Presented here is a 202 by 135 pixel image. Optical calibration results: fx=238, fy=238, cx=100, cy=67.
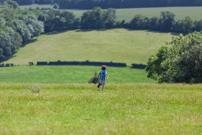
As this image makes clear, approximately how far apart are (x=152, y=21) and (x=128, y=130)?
172393 millimetres

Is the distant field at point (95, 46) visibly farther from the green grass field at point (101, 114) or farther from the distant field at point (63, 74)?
the green grass field at point (101, 114)

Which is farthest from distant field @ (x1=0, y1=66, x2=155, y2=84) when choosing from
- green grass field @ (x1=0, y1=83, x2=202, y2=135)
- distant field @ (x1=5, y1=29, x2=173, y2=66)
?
green grass field @ (x1=0, y1=83, x2=202, y2=135)

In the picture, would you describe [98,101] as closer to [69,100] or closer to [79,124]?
[69,100]

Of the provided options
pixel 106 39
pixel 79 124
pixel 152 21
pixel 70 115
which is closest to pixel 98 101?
pixel 70 115

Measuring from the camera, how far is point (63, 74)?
331 feet

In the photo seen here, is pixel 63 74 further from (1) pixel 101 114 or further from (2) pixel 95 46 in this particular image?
(1) pixel 101 114

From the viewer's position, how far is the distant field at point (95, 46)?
125 metres

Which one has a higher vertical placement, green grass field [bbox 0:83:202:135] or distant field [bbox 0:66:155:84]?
green grass field [bbox 0:83:202:135]

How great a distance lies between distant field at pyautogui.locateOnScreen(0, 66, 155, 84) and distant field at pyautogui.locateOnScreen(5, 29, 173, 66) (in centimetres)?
1108

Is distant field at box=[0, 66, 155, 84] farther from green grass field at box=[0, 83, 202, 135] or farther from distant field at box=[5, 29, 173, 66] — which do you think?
green grass field at box=[0, 83, 202, 135]

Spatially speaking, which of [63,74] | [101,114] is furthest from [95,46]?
[101,114]

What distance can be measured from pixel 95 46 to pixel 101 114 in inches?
5211

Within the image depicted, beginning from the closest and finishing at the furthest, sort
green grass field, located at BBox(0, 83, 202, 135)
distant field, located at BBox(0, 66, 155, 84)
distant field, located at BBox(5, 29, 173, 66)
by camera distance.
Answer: green grass field, located at BBox(0, 83, 202, 135) < distant field, located at BBox(0, 66, 155, 84) < distant field, located at BBox(5, 29, 173, 66)

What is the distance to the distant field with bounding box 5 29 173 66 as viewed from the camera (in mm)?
124688
